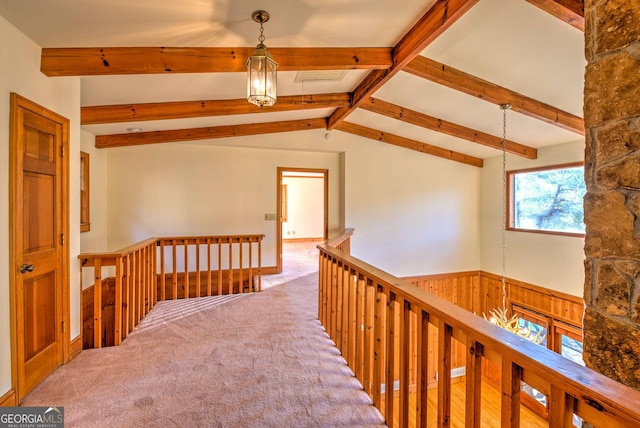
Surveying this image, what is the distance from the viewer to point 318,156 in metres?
6.14

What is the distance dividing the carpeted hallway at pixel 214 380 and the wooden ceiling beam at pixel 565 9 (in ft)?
9.80

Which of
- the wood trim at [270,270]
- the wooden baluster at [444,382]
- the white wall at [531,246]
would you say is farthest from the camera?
the wood trim at [270,270]

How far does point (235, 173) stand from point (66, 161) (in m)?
3.17

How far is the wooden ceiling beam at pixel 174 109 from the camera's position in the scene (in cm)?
361

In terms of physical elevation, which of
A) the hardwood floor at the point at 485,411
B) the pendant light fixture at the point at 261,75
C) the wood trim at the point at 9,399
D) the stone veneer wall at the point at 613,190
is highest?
the pendant light fixture at the point at 261,75

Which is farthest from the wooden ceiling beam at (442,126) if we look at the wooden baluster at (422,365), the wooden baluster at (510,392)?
the wooden baluster at (510,392)

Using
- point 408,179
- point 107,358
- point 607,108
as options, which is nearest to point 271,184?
point 408,179

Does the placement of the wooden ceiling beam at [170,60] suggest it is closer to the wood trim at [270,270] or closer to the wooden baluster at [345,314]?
the wooden baluster at [345,314]

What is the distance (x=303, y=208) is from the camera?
10289 mm

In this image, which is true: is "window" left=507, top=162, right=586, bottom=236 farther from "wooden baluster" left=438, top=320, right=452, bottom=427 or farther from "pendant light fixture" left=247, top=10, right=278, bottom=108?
"pendant light fixture" left=247, top=10, right=278, bottom=108

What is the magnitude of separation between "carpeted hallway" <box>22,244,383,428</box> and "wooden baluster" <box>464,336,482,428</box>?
2.60ft

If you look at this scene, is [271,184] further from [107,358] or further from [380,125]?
[107,358]

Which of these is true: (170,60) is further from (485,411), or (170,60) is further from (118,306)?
(485,411)

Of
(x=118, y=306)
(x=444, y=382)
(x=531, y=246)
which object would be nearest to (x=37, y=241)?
(x=118, y=306)
